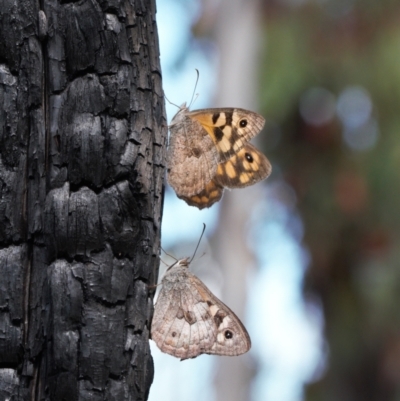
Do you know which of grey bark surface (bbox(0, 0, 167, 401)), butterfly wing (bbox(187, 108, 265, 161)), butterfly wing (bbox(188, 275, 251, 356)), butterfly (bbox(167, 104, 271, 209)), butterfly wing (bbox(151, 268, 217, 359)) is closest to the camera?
grey bark surface (bbox(0, 0, 167, 401))

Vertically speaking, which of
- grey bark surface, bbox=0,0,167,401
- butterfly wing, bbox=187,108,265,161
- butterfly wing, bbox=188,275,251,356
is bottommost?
butterfly wing, bbox=188,275,251,356

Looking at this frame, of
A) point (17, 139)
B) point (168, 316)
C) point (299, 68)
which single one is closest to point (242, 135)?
point (168, 316)

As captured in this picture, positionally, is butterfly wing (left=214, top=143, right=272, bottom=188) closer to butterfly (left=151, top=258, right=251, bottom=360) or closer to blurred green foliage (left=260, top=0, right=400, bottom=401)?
Answer: butterfly (left=151, top=258, right=251, bottom=360)

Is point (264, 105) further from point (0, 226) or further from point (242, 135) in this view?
point (0, 226)

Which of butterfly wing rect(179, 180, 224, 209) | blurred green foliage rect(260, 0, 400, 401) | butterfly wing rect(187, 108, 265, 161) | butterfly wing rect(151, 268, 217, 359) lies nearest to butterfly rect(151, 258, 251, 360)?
butterfly wing rect(151, 268, 217, 359)

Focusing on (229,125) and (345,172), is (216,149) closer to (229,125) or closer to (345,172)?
(229,125)

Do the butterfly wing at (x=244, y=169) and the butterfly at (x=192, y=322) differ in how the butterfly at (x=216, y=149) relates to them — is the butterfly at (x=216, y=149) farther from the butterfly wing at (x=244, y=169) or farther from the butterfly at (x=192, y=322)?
the butterfly at (x=192, y=322)
